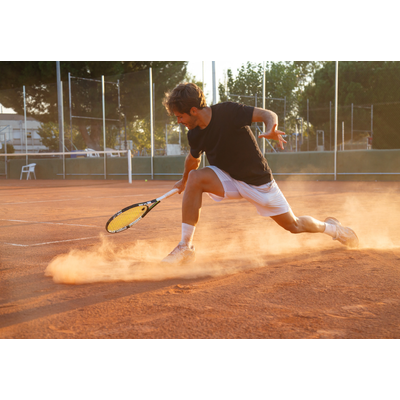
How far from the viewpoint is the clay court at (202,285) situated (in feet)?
8.73

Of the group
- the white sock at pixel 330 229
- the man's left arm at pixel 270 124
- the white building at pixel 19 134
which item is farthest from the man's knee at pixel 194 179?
the white building at pixel 19 134

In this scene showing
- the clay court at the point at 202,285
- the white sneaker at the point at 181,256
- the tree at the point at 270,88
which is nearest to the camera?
the clay court at the point at 202,285

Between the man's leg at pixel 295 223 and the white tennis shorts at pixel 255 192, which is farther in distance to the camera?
the man's leg at pixel 295 223

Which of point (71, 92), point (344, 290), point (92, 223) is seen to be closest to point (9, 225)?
point (92, 223)

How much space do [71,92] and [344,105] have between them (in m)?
17.6

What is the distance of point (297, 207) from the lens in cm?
921

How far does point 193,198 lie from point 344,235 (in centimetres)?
159

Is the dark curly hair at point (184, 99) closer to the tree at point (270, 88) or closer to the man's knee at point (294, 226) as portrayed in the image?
the man's knee at point (294, 226)

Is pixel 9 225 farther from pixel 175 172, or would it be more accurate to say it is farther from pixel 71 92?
pixel 71 92

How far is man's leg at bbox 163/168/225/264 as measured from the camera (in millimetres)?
4074

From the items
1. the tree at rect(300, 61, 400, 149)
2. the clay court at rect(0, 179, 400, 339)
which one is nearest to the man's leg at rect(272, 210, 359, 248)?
the clay court at rect(0, 179, 400, 339)

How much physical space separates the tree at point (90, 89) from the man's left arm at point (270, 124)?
18639mm

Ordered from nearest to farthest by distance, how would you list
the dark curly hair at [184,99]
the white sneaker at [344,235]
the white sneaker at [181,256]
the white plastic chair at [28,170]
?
the dark curly hair at [184,99] → the white sneaker at [181,256] → the white sneaker at [344,235] → the white plastic chair at [28,170]

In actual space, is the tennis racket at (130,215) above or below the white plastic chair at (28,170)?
above
